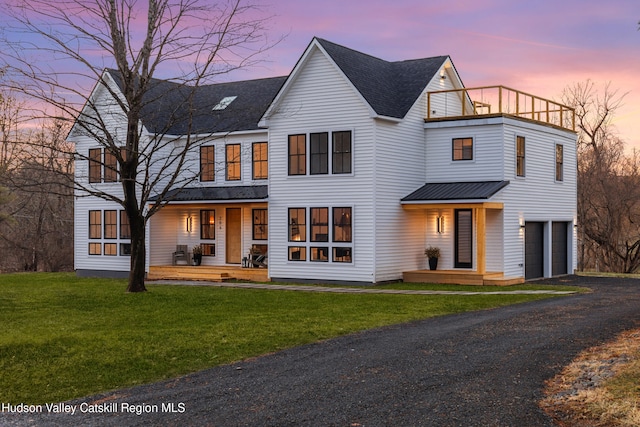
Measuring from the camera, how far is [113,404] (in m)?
9.71

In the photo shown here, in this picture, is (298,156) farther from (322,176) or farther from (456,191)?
(456,191)

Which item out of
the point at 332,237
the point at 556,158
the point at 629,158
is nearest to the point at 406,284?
the point at 332,237

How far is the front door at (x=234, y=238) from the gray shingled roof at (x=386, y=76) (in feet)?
26.0

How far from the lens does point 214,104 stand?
2958 centimetres

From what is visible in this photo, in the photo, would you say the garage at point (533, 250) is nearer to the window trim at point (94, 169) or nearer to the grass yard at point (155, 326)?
the grass yard at point (155, 326)

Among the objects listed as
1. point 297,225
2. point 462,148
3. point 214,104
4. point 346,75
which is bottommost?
point 297,225

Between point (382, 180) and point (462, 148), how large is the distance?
3551mm

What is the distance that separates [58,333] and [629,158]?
42903 millimetres

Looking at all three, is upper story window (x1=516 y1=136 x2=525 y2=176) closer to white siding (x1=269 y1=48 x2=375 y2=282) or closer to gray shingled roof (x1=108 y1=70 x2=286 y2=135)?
white siding (x1=269 y1=48 x2=375 y2=282)

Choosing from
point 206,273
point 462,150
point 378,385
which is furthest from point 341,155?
point 378,385

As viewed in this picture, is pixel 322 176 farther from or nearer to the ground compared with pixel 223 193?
farther from the ground

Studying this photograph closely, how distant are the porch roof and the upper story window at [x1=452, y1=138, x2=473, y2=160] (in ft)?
23.7

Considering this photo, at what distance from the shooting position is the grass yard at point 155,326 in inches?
456

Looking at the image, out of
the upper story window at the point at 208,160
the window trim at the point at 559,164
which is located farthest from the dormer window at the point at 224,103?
the window trim at the point at 559,164
